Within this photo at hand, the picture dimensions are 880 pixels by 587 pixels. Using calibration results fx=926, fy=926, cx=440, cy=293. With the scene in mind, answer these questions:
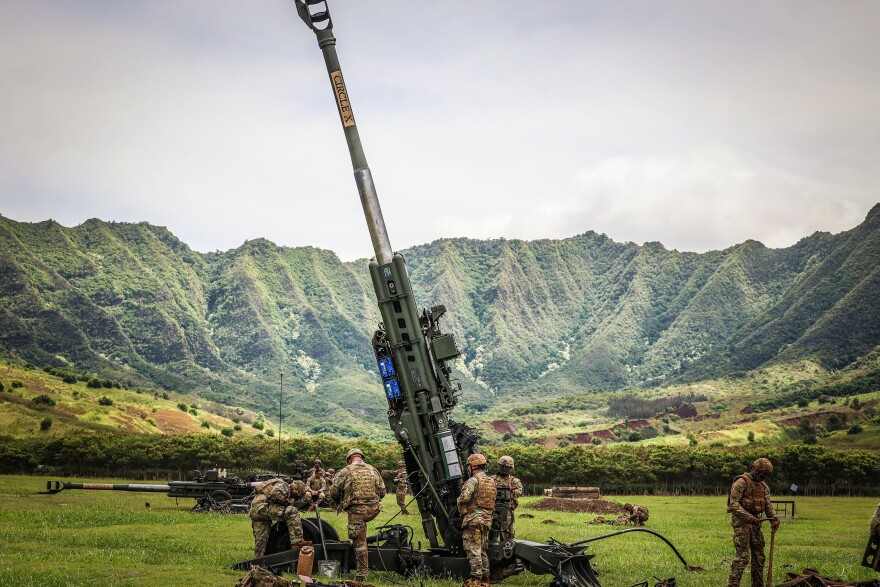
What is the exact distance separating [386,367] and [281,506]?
10.7ft

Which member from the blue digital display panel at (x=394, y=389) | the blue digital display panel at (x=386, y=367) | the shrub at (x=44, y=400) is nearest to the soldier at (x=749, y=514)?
the blue digital display panel at (x=394, y=389)

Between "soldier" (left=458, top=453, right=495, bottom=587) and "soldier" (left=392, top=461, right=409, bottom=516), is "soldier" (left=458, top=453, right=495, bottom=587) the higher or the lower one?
the lower one

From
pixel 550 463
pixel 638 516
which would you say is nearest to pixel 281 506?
pixel 638 516

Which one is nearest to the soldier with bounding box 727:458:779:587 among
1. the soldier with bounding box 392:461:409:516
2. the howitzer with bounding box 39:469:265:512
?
the soldier with bounding box 392:461:409:516

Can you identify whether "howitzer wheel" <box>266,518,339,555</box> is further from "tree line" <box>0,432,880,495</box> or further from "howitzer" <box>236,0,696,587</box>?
"tree line" <box>0,432,880,495</box>

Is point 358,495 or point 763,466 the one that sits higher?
point 358,495

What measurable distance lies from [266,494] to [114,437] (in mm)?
45337

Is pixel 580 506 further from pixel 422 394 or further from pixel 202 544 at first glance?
pixel 422 394

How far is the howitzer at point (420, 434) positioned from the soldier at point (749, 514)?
2436 mm

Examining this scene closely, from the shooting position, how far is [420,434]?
17250 mm

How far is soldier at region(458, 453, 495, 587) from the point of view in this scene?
598 inches

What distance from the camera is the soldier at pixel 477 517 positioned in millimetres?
15195

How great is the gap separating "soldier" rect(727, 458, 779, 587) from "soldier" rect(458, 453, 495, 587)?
407cm

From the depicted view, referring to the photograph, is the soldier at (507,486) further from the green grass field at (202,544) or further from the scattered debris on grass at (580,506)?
the scattered debris on grass at (580,506)
